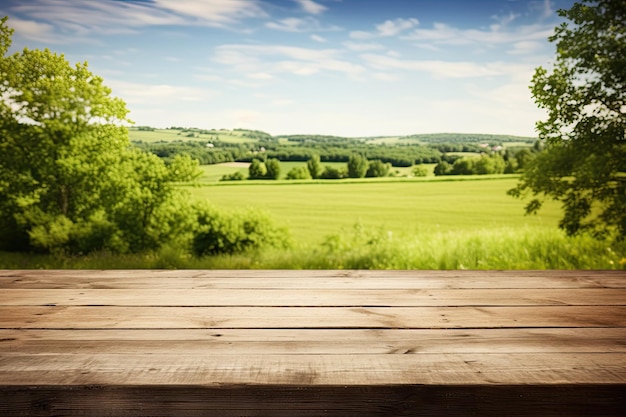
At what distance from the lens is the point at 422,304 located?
1370 millimetres

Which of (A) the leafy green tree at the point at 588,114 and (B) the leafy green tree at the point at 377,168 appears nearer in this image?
(A) the leafy green tree at the point at 588,114

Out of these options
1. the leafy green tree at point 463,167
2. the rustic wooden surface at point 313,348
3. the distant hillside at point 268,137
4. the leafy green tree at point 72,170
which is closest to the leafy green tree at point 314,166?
the distant hillside at point 268,137

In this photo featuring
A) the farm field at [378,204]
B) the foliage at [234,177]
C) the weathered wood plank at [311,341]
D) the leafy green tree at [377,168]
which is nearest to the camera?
the weathered wood plank at [311,341]

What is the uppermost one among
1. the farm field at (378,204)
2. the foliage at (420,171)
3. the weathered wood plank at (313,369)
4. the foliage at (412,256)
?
the foliage at (420,171)

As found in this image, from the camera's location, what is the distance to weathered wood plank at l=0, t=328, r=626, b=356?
995mm

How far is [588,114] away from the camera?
4.44 m

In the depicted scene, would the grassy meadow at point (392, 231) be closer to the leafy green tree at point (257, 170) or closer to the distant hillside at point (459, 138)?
the leafy green tree at point (257, 170)

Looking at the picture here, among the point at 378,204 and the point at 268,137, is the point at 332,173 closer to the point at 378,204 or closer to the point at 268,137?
the point at 378,204

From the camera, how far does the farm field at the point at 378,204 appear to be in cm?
629

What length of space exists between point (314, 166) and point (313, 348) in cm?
576

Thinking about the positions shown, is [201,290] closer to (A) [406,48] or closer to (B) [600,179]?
(B) [600,179]

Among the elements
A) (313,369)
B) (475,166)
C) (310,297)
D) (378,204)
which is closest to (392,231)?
(378,204)

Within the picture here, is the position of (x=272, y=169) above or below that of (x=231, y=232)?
above

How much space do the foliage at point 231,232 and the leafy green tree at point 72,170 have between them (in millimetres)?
288
